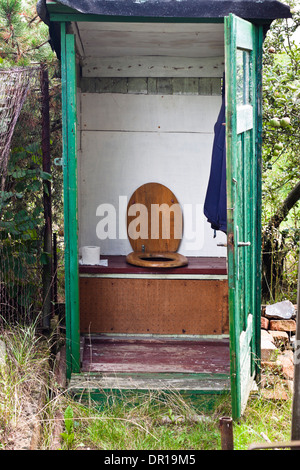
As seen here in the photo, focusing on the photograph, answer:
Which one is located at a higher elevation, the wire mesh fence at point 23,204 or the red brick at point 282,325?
the wire mesh fence at point 23,204

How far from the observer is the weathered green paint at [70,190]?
347 centimetres

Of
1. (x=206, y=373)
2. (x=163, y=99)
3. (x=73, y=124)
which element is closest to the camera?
(x=73, y=124)

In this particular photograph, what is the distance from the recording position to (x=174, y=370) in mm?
3766

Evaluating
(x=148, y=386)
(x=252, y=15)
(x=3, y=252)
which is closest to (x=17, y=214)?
(x=3, y=252)

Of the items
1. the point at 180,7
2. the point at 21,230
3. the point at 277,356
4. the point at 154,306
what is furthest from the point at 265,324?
the point at 180,7

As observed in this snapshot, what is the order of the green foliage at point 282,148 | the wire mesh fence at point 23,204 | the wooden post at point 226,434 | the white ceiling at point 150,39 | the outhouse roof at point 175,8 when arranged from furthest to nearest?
the green foliage at point 282,148, the wire mesh fence at point 23,204, the white ceiling at point 150,39, the outhouse roof at point 175,8, the wooden post at point 226,434

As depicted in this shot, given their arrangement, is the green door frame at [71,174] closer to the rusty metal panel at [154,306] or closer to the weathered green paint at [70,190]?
the weathered green paint at [70,190]

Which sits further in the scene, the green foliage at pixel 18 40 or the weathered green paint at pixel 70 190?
the green foliage at pixel 18 40

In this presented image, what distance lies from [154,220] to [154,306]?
96 centimetres

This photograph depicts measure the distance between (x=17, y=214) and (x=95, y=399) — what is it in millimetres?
1456

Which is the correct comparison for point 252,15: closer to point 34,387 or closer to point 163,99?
point 163,99

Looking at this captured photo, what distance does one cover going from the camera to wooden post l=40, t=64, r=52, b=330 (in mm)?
4250

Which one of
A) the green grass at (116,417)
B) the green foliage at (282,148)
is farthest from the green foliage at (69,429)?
the green foliage at (282,148)

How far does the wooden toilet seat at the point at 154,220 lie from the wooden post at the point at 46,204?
91cm
